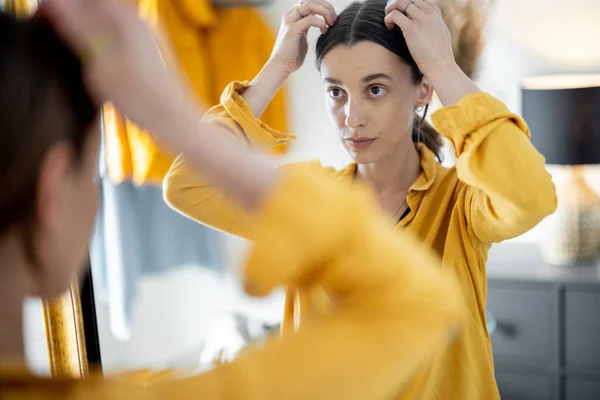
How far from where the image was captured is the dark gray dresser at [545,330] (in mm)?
1517

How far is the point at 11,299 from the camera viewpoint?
338 mm

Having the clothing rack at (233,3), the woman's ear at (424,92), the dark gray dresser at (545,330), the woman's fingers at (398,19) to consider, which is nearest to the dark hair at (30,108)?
the woman's fingers at (398,19)

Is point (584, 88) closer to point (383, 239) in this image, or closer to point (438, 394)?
point (438, 394)

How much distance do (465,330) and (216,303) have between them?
0.91 meters

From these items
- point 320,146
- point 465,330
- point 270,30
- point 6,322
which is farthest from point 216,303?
point 6,322

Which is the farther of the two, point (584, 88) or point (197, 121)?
point (584, 88)

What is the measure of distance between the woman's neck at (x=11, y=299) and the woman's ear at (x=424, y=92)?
25.0 inches

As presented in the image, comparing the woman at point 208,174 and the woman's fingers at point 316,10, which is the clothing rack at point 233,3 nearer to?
the woman's fingers at point 316,10

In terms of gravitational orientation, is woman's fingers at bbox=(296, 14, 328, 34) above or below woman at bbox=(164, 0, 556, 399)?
above

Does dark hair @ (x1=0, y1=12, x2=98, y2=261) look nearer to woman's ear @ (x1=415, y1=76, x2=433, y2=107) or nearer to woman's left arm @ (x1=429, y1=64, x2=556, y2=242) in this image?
woman's left arm @ (x1=429, y1=64, x2=556, y2=242)

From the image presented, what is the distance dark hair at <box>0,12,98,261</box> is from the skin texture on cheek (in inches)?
19.4

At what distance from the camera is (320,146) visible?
1653 mm

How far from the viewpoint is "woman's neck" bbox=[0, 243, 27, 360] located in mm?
333

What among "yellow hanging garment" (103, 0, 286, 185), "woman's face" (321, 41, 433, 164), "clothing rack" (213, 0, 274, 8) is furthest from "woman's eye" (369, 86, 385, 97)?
"clothing rack" (213, 0, 274, 8)
